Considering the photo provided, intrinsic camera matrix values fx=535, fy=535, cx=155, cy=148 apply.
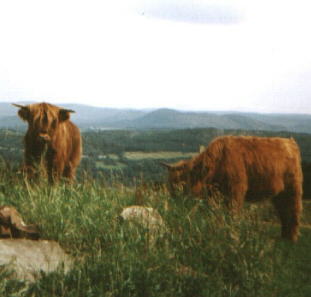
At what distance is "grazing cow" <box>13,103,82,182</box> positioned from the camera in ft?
28.6

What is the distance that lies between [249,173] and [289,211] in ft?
4.70

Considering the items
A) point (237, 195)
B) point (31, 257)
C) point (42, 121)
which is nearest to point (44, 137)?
point (42, 121)

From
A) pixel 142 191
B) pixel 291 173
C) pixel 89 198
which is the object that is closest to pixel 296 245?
pixel 291 173

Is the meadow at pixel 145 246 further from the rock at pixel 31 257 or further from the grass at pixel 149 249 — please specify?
the rock at pixel 31 257

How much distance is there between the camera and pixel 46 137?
28.3 ft

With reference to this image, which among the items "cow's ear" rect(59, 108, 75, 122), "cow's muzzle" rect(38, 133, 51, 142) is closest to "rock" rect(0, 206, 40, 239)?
"cow's muzzle" rect(38, 133, 51, 142)

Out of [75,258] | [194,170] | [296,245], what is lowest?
[296,245]

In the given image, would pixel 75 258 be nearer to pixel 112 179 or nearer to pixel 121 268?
pixel 121 268

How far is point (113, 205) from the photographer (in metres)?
7.33

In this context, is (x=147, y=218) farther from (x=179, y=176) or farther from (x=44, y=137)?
(x=44, y=137)

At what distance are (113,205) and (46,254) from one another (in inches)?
69.9

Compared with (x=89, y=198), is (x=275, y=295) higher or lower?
lower

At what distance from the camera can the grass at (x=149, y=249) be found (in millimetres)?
5188

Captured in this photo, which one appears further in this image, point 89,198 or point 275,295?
point 89,198
